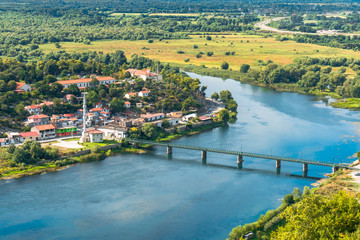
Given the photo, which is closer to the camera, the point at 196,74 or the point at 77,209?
the point at 77,209

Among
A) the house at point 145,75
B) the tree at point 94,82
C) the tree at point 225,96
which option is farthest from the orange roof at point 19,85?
the tree at point 225,96

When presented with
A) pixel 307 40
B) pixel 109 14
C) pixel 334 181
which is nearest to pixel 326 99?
pixel 334 181

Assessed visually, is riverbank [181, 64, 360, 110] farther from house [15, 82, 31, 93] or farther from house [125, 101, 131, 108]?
house [15, 82, 31, 93]

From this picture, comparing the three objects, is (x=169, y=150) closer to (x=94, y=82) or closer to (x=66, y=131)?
(x=66, y=131)

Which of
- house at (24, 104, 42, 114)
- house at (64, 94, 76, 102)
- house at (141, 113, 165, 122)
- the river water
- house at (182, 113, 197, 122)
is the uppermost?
house at (64, 94, 76, 102)

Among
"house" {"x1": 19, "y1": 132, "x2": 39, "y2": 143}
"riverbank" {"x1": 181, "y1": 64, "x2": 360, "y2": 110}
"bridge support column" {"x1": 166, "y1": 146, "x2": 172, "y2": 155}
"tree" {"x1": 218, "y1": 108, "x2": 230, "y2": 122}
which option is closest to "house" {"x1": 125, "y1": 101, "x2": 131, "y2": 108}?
"tree" {"x1": 218, "y1": 108, "x2": 230, "y2": 122}

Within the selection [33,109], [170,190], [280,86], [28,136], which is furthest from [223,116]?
[280,86]

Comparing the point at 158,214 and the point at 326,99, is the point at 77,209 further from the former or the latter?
the point at 326,99
